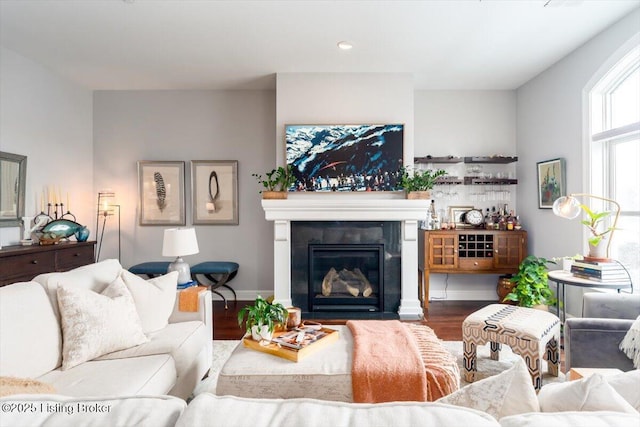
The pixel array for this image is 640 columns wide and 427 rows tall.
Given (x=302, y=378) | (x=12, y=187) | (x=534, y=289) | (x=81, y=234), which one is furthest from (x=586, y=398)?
(x=12, y=187)

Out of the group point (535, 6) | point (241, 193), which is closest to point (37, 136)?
point (241, 193)

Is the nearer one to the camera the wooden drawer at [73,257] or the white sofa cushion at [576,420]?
the white sofa cushion at [576,420]

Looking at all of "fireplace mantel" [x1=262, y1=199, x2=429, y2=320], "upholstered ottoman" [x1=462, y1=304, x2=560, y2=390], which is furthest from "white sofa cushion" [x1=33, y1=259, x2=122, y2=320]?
"upholstered ottoman" [x1=462, y1=304, x2=560, y2=390]

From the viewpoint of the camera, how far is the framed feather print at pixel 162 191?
4.68 m

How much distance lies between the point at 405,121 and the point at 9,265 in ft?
13.5

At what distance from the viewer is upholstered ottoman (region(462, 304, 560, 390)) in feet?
7.08

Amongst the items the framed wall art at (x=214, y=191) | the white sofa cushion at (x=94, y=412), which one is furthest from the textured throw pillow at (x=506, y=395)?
the framed wall art at (x=214, y=191)

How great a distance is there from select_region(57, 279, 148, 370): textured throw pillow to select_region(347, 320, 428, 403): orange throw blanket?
4.07ft

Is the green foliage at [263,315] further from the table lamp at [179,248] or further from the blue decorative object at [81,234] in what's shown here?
the blue decorative object at [81,234]

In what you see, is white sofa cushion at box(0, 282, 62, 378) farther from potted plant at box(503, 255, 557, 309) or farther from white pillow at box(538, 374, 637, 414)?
potted plant at box(503, 255, 557, 309)

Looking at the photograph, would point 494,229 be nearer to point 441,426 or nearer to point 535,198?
point 535,198

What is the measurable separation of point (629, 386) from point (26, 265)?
414 cm

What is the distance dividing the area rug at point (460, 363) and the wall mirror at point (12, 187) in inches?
95.7

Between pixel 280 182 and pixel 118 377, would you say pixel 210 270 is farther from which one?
pixel 118 377
